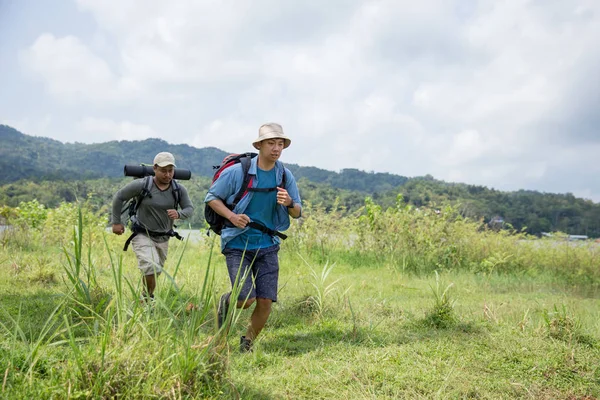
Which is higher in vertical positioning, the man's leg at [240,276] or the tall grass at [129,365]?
the man's leg at [240,276]

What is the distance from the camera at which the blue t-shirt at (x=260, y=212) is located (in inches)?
180

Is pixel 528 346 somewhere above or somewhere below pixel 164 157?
below

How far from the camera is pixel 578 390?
13.2 ft

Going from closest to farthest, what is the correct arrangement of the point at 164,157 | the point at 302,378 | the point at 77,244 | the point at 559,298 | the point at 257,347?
1. the point at 77,244
2. the point at 302,378
3. the point at 257,347
4. the point at 164,157
5. the point at 559,298

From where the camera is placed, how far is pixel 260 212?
4613 millimetres

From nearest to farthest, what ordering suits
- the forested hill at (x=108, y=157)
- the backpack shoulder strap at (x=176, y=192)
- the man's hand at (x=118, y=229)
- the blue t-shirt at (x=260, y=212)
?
the blue t-shirt at (x=260, y=212), the man's hand at (x=118, y=229), the backpack shoulder strap at (x=176, y=192), the forested hill at (x=108, y=157)

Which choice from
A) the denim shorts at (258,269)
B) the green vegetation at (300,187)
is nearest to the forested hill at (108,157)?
the green vegetation at (300,187)

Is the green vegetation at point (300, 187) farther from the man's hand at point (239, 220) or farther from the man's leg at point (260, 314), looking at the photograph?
the man's leg at point (260, 314)

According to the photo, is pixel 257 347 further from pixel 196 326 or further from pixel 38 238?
pixel 38 238

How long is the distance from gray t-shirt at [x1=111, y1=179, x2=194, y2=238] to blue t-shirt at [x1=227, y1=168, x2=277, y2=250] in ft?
5.92

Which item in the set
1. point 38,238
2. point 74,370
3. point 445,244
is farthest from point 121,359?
point 38,238

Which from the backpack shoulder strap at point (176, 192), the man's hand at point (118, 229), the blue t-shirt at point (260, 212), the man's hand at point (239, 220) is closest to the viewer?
the man's hand at point (239, 220)

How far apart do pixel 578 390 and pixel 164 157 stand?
15.2 ft

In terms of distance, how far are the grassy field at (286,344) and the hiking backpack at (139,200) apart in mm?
615
